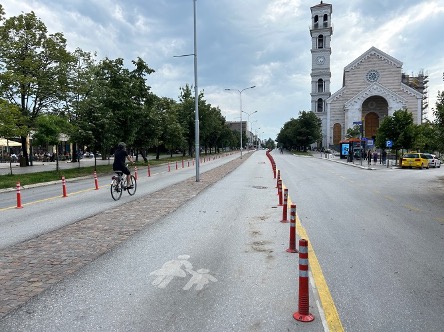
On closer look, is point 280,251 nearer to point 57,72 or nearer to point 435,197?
point 435,197

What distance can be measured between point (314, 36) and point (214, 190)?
92.3 m

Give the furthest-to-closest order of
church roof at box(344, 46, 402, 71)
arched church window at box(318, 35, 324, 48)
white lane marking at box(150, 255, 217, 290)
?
1. arched church window at box(318, 35, 324, 48)
2. church roof at box(344, 46, 402, 71)
3. white lane marking at box(150, 255, 217, 290)

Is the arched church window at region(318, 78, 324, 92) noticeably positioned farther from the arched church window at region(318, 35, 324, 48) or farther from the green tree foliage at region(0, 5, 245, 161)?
the green tree foliage at region(0, 5, 245, 161)

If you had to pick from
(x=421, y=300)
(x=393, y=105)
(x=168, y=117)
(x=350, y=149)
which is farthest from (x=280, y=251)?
(x=393, y=105)

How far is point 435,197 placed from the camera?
1429 centimetres

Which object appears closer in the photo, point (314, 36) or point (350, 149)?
point (350, 149)

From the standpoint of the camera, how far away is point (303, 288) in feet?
12.6

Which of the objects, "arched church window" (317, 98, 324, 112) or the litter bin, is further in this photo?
"arched church window" (317, 98, 324, 112)

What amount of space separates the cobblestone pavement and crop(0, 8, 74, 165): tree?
24.6 meters

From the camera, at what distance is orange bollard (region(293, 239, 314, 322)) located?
3.83m

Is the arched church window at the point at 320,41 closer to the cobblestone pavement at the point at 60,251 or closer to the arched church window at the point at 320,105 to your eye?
A: the arched church window at the point at 320,105

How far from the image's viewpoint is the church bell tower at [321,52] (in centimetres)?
9656

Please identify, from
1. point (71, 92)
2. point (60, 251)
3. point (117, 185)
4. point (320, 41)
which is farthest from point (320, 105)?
point (60, 251)

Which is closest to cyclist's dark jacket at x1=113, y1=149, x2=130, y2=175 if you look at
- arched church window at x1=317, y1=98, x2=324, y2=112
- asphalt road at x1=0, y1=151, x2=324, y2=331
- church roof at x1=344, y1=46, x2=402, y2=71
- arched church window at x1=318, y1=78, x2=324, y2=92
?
asphalt road at x1=0, y1=151, x2=324, y2=331
